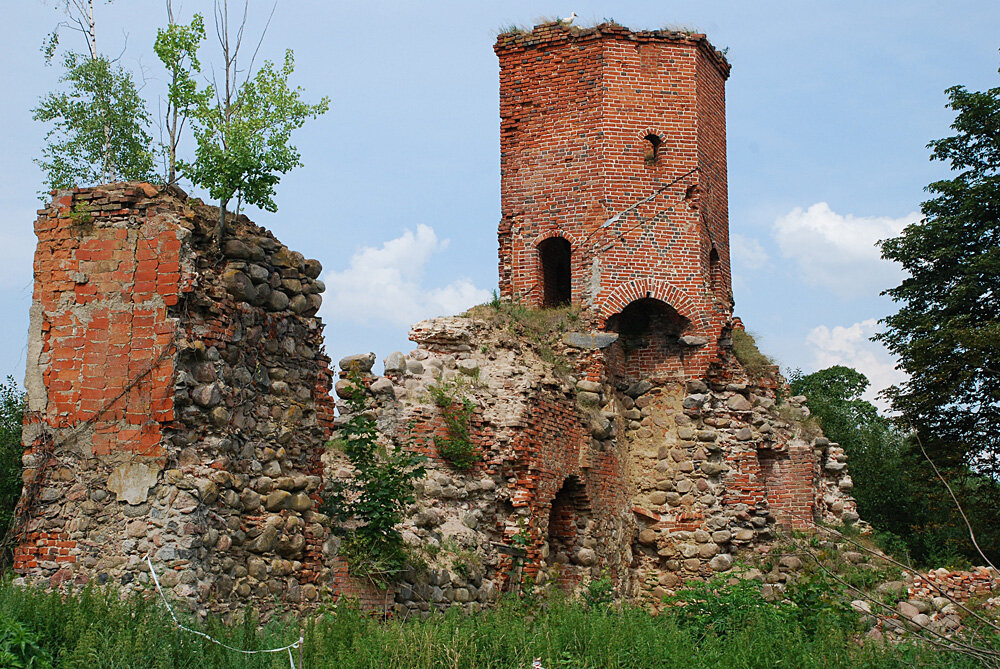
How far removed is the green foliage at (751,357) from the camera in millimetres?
16594

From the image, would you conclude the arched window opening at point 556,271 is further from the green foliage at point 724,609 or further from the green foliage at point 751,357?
the green foliage at point 724,609

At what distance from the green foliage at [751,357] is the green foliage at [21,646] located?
41.7 ft

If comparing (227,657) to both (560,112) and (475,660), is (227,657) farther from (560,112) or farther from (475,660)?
(560,112)

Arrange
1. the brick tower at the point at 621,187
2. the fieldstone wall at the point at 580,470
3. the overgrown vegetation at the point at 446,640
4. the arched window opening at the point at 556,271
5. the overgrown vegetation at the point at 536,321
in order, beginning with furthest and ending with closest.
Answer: the arched window opening at the point at 556,271 → the brick tower at the point at 621,187 → the overgrown vegetation at the point at 536,321 → the fieldstone wall at the point at 580,470 → the overgrown vegetation at the point at 446,640

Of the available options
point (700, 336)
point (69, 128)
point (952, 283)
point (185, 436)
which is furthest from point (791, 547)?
point (69, 128)

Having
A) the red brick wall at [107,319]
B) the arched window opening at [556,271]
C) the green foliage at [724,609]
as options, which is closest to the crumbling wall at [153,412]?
the red brick wall at [107,319]

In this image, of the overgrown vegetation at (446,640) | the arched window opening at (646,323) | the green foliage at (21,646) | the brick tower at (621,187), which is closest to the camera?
the green foliage at (21,646)

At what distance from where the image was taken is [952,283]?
69.3 feet

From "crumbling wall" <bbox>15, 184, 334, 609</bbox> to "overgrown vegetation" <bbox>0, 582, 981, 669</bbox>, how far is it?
46 cm

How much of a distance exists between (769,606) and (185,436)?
21.9ft

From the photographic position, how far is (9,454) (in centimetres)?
1364

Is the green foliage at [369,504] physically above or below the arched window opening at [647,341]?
below

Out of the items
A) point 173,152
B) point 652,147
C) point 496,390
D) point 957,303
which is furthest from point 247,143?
point 957,303

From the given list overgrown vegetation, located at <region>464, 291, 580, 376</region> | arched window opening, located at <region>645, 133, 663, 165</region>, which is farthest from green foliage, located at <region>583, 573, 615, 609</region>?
arched window opening, located at <region>645, 133, 663, 165</region>
